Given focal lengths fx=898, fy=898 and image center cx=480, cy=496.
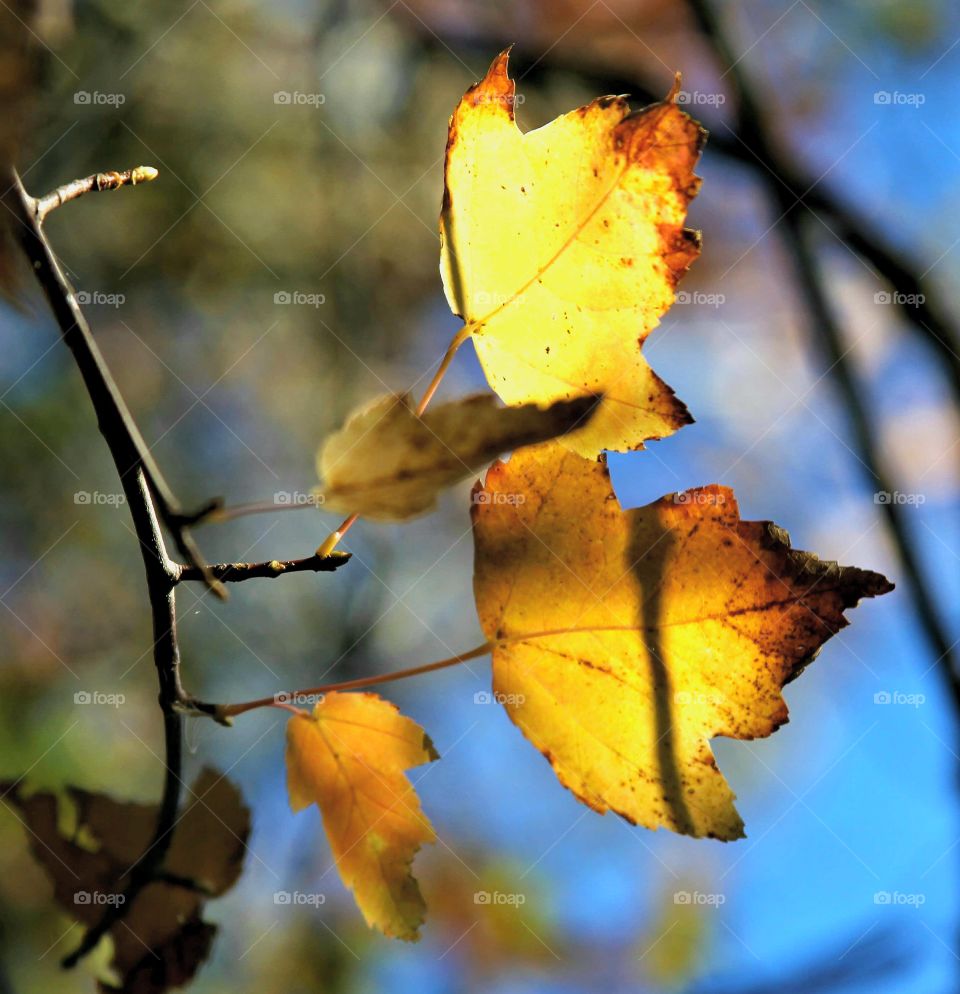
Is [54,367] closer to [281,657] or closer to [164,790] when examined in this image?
[281,657]

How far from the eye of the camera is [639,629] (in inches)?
18.7

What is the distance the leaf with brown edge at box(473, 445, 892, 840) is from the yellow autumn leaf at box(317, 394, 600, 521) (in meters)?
0.10

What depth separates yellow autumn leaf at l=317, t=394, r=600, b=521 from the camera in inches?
13.1

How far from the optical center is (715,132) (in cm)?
161

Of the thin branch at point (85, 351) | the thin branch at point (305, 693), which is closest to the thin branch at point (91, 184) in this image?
the thin branch at point (85, 351)

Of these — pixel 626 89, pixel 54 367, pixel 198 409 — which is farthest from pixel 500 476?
pixel 198 409

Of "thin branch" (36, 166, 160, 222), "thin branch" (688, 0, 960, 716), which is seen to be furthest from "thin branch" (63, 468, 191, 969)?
"thin branch" (688, 0, 960, 716)

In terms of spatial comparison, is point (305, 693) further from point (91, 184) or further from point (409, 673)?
point (91, 184)

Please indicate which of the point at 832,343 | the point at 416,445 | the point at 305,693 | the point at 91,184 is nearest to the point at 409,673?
the point at 305,693

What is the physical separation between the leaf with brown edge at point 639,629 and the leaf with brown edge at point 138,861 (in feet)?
0.55

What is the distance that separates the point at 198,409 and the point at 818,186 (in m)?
1.74

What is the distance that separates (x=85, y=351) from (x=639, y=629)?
297 mm

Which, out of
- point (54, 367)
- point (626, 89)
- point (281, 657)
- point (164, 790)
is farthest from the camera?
point (281, 657)

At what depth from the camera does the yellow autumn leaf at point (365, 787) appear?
502mm
